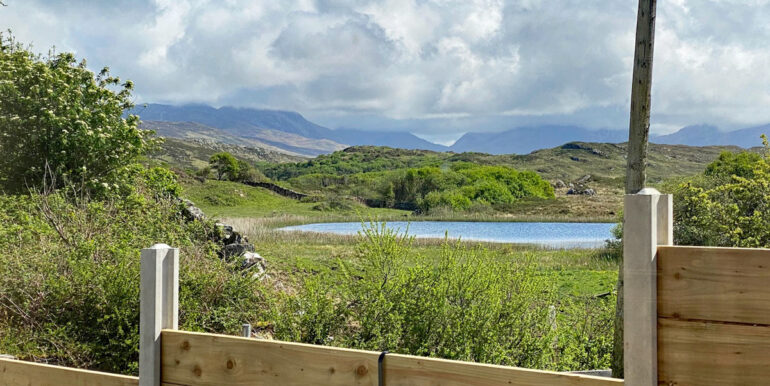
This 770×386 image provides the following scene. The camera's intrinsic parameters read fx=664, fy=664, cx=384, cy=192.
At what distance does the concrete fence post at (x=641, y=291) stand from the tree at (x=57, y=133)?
899cm

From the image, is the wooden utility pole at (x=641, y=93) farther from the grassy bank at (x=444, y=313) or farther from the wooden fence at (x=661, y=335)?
the wooden fence at (x=661, y=335)

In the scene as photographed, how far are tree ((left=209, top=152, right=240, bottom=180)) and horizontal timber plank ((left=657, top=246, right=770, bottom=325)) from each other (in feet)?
165

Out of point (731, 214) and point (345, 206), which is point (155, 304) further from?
point (345, 206)

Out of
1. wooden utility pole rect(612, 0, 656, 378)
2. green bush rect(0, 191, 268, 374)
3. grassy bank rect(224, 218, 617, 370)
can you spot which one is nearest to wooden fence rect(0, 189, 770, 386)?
grassy bank rect(224, 218, 617, 370)

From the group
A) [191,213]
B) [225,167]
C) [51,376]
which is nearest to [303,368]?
[51,376]

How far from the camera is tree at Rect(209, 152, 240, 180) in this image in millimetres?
50688

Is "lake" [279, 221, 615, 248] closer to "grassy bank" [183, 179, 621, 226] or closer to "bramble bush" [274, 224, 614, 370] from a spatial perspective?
"grassy bank" [183, 179, 621, 226]

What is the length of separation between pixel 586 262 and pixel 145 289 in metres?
13.6

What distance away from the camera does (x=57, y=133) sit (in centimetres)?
990

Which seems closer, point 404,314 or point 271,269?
point 404,314

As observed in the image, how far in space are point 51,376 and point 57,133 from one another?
26.4 feet

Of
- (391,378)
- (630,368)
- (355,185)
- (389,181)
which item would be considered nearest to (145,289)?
(391,378)

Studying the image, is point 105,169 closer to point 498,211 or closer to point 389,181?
point 498,211

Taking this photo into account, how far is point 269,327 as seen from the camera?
650cm
